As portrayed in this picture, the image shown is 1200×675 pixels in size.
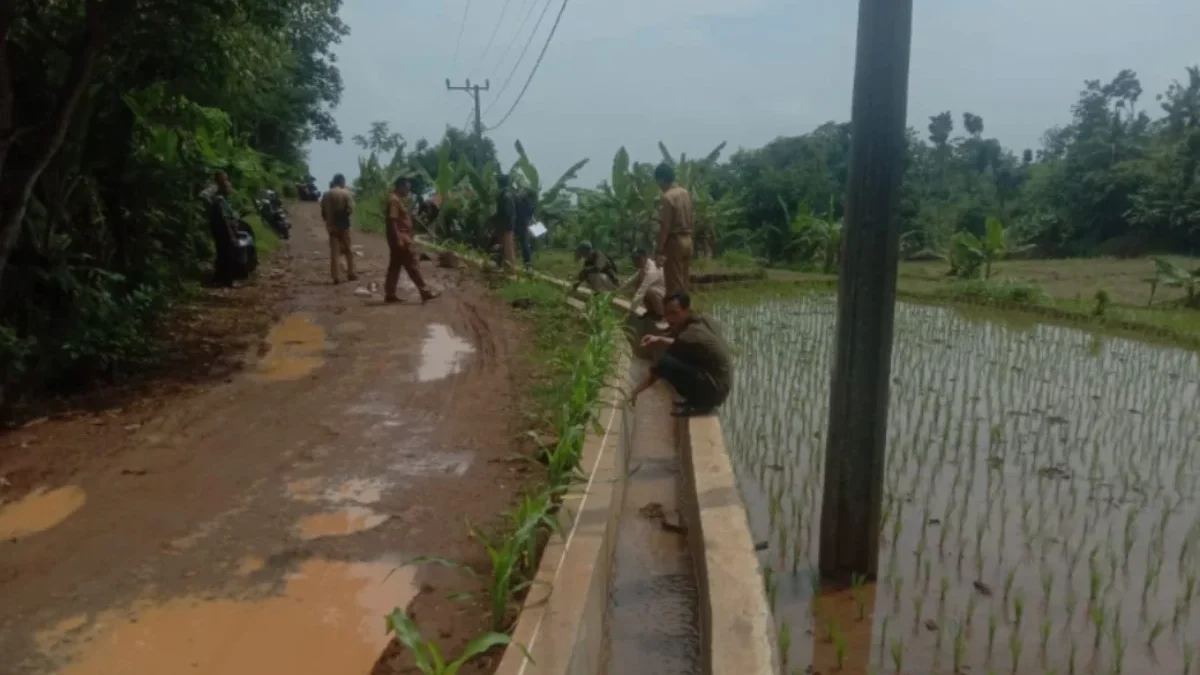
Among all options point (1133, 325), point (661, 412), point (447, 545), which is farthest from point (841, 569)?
point (1133, 325)

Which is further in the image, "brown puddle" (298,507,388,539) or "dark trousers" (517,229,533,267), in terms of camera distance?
"dark trousers" (517,229,533,267)

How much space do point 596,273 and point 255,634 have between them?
9.03 meters

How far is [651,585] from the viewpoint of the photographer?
5.47m

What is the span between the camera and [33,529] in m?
4.84

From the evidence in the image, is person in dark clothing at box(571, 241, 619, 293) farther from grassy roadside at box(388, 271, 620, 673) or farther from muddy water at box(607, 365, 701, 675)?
muddy water at box(607, 365, 701, 675)

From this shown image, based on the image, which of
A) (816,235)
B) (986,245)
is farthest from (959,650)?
(816,235)

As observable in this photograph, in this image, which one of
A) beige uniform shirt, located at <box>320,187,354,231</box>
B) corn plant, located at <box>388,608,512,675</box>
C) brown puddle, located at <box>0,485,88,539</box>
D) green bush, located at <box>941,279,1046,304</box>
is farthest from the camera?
green bush, located at <box>941,279,1046,304</box>

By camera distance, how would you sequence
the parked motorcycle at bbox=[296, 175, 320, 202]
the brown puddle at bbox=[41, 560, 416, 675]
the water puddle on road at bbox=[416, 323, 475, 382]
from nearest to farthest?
the brown puddle at bbox=[41, 560, 416, 675] < the water puddle on road at bbox=[416, 323, 475, 382] < the parked motorcycle at bbox=[296, 175, 320, 202]

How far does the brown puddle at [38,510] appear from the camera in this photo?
4.84 metres

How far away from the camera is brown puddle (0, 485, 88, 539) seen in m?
4.84

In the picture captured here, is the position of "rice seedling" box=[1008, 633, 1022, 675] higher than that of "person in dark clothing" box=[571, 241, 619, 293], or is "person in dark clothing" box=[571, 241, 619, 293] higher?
"person in dark clothing" box=[571, 241, 619, 293]

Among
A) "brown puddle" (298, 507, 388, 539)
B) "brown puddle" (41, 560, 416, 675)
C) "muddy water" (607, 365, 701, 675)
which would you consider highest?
"brown puddle" (298, 507, 388, 539)

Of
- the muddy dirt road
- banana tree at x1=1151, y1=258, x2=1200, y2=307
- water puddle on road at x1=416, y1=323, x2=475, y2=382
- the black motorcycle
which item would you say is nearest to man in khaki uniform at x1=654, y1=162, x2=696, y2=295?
water puddle on road at x1=416, y1=323, x2=475, y2=382

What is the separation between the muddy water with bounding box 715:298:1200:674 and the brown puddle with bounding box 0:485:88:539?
11.7 ft
